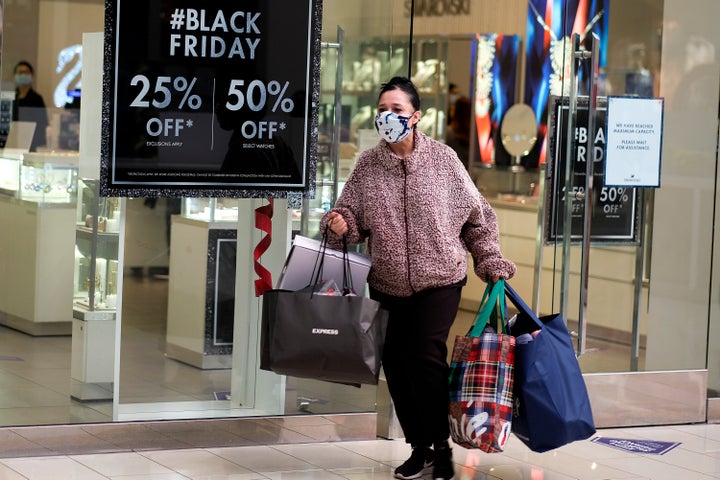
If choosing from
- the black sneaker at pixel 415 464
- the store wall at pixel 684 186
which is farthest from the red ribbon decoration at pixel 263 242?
the store wall at pixel 684 186

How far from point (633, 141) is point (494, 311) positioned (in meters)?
1.60

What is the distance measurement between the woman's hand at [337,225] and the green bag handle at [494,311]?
583 millimetres

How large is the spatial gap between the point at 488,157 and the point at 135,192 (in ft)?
8.28

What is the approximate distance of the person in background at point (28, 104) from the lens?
6.11m

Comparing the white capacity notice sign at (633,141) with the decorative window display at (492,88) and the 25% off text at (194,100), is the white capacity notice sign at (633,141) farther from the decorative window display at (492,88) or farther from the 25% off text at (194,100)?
the 25% off text at (194,100)

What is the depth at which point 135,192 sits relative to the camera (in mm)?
5086

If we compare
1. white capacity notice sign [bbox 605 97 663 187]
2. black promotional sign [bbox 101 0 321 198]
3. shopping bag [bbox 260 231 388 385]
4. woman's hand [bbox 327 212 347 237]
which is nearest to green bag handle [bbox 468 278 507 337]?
shopping bag [bbox 260 231 388 385]

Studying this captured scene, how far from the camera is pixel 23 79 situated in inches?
262

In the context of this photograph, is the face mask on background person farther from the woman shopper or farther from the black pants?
the black pants

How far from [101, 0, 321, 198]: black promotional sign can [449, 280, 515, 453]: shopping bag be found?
997 mm

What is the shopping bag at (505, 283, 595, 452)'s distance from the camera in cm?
471

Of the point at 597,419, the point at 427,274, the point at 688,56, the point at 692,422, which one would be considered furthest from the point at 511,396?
the point at 688,56

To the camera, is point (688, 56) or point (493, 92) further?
point (493, 92)

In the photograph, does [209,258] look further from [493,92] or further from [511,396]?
[493,92]
